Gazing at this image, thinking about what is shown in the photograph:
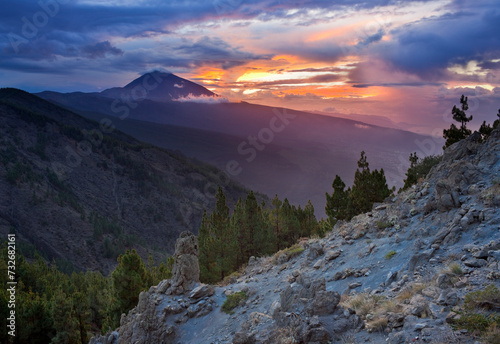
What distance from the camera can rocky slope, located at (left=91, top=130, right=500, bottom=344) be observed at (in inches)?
296

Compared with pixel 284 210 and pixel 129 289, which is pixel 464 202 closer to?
pixel 129 289

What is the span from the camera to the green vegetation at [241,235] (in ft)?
95.8

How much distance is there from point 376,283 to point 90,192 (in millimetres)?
117606

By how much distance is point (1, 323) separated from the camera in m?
21.9

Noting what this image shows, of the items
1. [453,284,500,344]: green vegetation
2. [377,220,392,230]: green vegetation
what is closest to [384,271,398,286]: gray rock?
[453,284,500,344]: green vegetation

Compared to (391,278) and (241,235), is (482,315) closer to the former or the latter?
(391,278)

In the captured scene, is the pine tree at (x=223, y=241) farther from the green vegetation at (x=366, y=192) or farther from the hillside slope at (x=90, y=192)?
the hillside slope at (x=90, y=192)

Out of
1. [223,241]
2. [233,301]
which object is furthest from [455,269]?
[223,241]

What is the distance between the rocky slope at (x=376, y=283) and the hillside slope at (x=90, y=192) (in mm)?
67043

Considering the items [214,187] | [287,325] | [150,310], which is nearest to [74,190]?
[214,187]

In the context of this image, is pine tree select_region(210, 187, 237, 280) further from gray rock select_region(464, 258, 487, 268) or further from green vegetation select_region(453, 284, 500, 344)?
green vegetation select_region(453, 284, 500, 344)

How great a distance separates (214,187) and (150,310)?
127m

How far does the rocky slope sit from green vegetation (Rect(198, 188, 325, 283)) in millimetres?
11108

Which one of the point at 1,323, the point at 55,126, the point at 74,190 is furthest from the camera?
the point at 55,126
